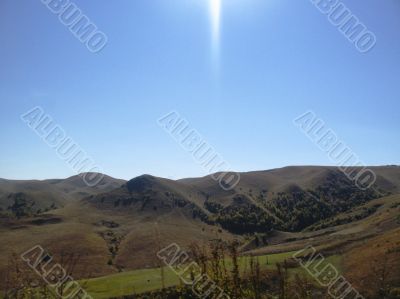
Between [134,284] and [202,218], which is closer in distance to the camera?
[134,284]

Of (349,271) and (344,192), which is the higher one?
(344,192)

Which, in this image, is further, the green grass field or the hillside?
the hillside

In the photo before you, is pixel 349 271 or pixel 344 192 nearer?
pixel 349 271

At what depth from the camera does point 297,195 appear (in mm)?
96750

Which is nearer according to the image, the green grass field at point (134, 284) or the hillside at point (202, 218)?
the green grass field at point (134, 284)

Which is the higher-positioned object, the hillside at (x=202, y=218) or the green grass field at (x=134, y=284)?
the hillside at (x=202, y=218)

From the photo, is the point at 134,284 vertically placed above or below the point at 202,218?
below

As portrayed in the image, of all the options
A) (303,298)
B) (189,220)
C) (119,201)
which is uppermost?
(119,201)

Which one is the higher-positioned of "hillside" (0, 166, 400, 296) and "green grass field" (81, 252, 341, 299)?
"hillside" (0, 166, 400, 296)

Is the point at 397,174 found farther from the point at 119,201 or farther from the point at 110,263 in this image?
the point at 110,263

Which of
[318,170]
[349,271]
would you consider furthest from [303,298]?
[318,170]

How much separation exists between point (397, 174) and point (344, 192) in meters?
36.1

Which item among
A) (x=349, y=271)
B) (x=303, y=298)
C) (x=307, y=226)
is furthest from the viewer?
(x=307, y=226)

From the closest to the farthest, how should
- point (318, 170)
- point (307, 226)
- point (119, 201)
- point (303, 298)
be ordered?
point (303, 298)
point (307, 226)
point (119, 201)
point (318, 170)
